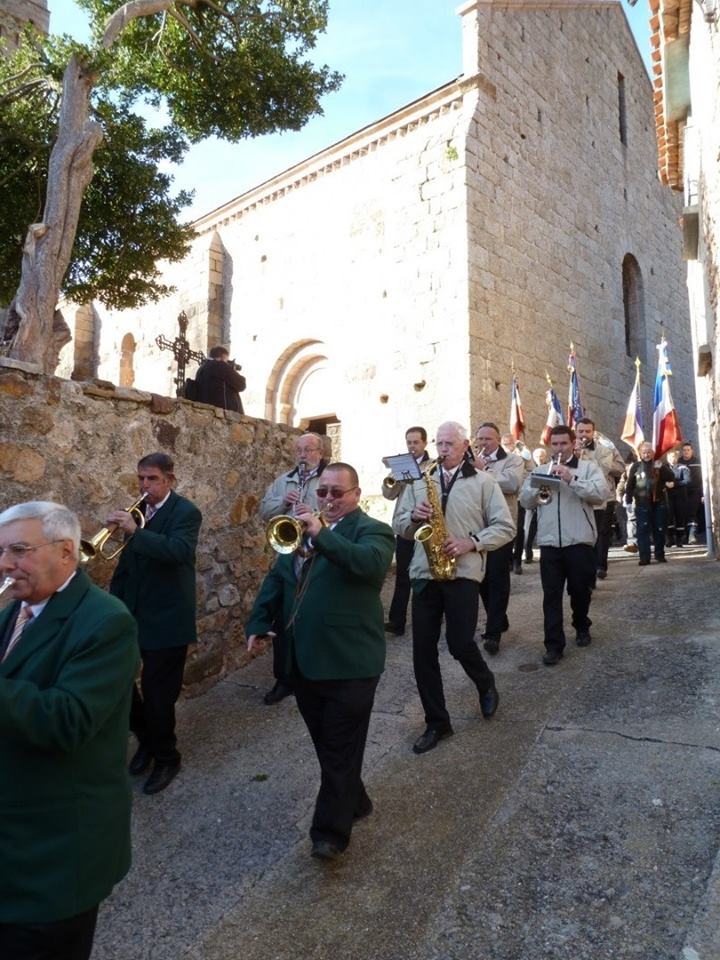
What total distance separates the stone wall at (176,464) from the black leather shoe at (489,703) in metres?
2.17

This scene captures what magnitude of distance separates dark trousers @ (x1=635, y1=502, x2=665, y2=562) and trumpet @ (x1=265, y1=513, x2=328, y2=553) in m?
6.55

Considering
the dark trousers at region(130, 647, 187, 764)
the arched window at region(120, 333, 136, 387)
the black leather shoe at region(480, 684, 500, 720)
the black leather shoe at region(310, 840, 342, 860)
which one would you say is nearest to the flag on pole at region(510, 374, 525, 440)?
the black leather shoe at region(480, 684, 500, 720)

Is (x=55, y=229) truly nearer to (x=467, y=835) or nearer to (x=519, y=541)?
(x=519, y=541)

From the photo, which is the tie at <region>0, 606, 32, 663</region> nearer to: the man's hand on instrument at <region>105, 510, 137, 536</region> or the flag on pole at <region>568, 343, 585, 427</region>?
the man's hand on instrument at <region>105, 510, 137, 536</region>

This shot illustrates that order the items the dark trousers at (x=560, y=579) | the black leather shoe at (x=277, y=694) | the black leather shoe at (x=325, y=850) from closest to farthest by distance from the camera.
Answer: the black leather shoe at (x=325, y=850) → the black leather shoe at (x=277, y=694) → the dark trousers at (x=560, y=579)

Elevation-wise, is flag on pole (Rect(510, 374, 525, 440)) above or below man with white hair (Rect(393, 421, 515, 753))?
above

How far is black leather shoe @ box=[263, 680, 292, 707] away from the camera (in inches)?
189

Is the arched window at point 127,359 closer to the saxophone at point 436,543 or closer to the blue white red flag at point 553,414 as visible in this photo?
the blue white red flag at point 553,414

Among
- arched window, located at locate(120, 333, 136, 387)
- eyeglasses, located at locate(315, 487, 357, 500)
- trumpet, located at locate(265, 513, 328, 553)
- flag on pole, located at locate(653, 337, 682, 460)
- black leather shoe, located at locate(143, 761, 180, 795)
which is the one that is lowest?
black leather shoe, located at locate(143, 761, 180, 795)

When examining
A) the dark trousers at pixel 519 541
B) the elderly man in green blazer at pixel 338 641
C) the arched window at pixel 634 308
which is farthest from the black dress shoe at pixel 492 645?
the arched window at pixel 634 308

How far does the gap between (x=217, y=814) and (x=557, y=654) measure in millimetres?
2612

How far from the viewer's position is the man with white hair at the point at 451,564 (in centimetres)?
390

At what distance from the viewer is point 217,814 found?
3463 millimetres

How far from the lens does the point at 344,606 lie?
304cm
